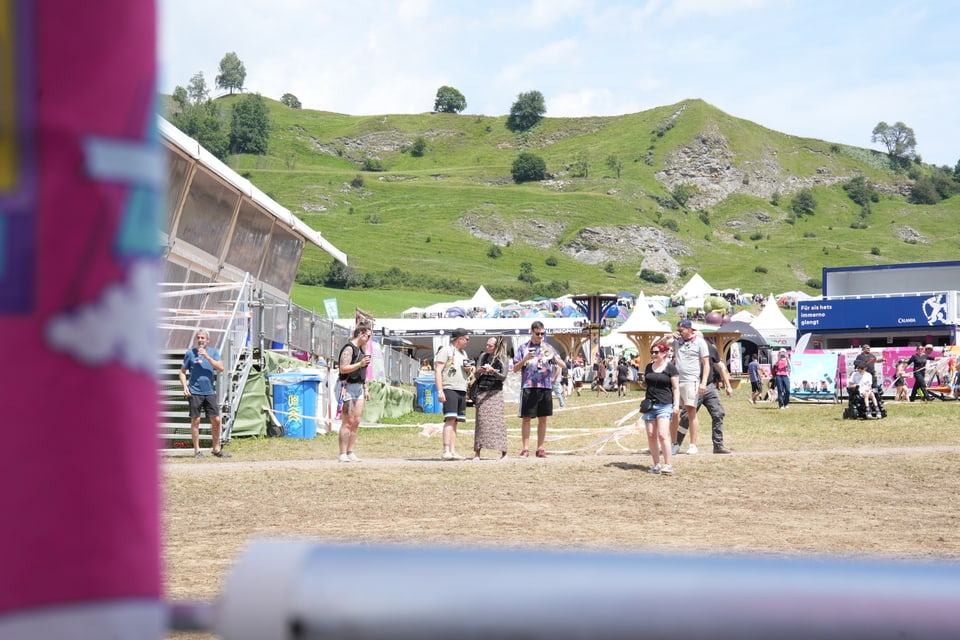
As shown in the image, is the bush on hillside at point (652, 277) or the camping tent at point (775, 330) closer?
the camping tent at point (775, 330)

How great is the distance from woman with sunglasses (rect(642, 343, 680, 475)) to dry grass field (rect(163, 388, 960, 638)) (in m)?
0.27

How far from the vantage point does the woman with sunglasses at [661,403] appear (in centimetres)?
1273

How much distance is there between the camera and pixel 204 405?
1491cm

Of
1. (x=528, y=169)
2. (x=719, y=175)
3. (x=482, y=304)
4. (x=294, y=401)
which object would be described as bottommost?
(x=294, y=401)

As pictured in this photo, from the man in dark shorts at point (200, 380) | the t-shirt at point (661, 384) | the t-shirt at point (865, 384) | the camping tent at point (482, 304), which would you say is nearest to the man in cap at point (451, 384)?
the t-shirt at point (661, 384)

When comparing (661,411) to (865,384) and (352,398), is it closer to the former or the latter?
(352,398)

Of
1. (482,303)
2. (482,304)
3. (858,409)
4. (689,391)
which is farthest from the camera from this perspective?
(482,303)

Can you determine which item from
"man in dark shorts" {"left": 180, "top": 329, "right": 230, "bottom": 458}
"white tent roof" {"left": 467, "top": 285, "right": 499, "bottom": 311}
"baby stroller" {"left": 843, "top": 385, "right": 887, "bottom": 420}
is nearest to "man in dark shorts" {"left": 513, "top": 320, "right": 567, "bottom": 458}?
"man in dark shorts" {"left": 180, "top": 329, "right": 230, "bottom": 458}

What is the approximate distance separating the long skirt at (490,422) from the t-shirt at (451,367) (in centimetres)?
48

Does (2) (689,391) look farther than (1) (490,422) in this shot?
Yes

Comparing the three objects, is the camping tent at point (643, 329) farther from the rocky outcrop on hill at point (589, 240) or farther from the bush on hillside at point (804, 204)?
the bush on hillside at point (804, 204)

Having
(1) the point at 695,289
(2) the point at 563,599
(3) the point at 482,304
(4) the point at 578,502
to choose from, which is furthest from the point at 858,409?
(1) the point at 695,289

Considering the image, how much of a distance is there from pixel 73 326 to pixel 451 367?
13.7m

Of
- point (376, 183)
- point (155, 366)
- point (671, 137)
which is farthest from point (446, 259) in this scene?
point (155, 366)
